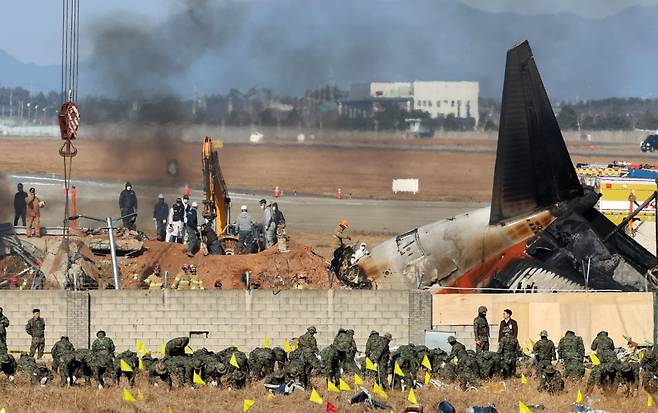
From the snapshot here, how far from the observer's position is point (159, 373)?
2981cm

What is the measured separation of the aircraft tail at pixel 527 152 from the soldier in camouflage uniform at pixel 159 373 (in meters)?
12.0

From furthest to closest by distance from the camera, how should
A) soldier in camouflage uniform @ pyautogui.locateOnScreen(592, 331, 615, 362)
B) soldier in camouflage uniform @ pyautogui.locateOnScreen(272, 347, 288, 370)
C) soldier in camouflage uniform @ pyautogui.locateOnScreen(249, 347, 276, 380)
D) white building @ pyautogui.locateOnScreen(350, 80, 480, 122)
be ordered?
white building @ pyautogui.locateOnScreen(350, 80, 480, 122) → soldier in camouflage uniform @ pyautogui.locateOnScreen(272, 347, 288, 370) → soldier in camouflage uniform @ pyautogui.locateOnScreen(249, 347, 276, 380) → soldier in camouflage uniform @ pyautogui.locateOnScreen(592, 331, 615, 362)

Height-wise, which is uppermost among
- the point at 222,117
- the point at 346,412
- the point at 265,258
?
the point at 222,117

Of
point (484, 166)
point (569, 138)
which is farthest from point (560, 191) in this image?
point (569, 138)

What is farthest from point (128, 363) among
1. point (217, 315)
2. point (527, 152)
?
point (527, 152)

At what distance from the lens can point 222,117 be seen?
224 feet

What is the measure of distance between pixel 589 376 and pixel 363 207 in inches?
1506

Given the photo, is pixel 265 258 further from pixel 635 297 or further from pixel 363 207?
pixel 363 207

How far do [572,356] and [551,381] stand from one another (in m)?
1.14

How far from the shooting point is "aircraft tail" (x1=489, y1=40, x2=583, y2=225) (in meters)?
38.0

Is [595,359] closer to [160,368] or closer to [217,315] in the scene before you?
[217,315]

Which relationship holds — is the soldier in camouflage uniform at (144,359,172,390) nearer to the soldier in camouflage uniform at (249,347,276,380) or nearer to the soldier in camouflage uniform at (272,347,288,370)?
the soldier in camouflage uniform at (249,347,276,380)

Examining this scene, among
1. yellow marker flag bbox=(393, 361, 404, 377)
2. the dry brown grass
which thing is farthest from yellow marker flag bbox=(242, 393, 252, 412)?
yellow marker flag bbox=(393, 361, 404, 377)

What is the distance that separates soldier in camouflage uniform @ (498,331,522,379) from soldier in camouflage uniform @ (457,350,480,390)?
3.02ft
